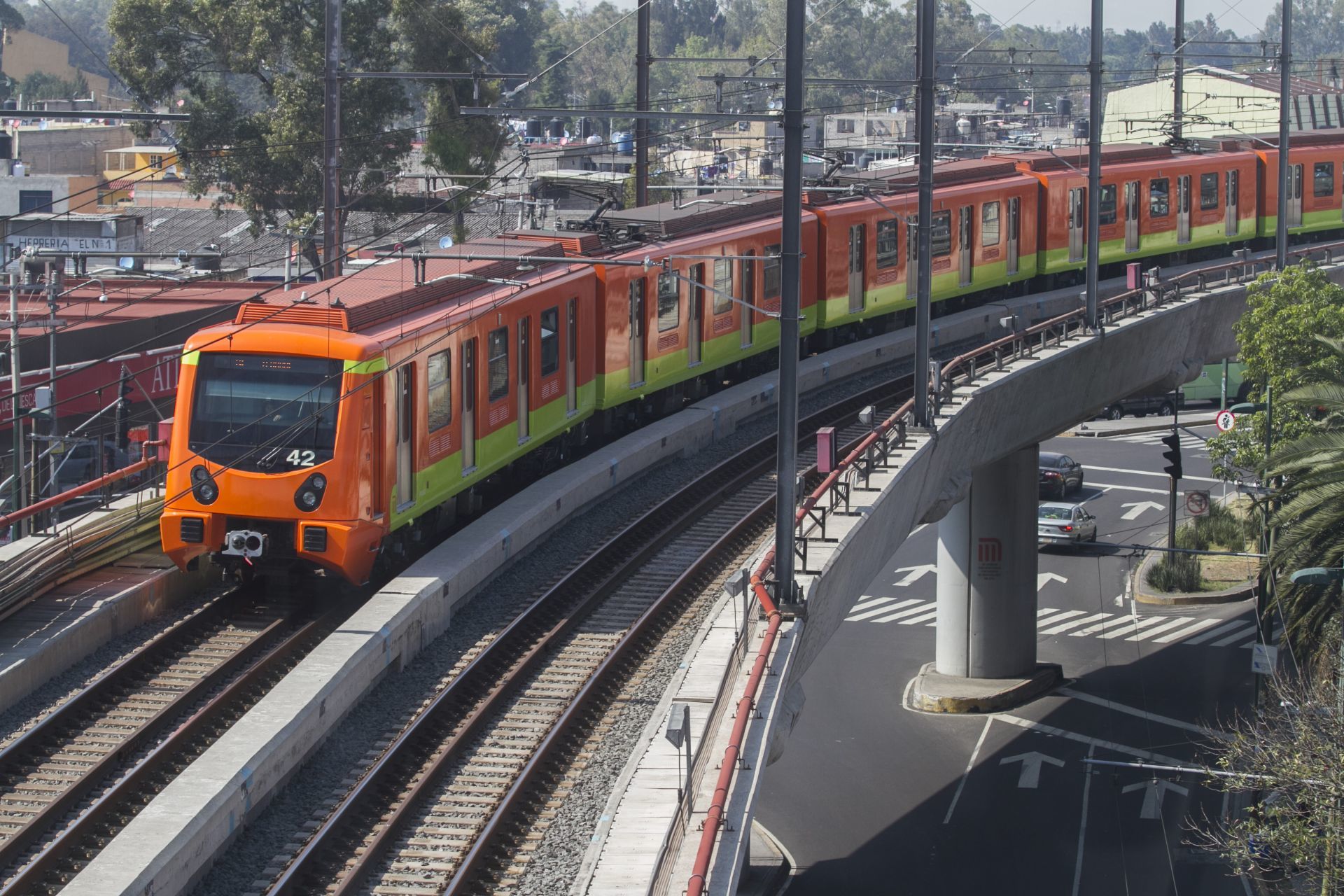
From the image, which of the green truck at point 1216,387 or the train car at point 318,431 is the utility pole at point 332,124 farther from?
the green truck at point 1216,387

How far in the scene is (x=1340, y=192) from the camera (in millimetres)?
46438

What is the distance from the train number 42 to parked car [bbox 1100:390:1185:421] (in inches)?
1793

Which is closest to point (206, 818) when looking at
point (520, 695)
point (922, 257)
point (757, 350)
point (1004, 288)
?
point (520, 695)

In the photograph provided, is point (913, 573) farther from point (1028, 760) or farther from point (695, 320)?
point (695, 320)

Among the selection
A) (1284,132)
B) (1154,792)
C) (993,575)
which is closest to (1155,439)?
→ (1284,132)

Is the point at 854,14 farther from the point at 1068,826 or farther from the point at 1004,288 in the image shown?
the point at 1068,826

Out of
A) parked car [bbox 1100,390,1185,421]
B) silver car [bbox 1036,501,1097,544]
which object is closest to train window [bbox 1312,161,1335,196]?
silver car [bbox 1036,501,1097,544]

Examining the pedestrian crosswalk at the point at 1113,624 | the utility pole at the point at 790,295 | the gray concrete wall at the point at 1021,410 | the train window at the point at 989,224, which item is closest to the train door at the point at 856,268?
the gray concrete wall at the point at 1021,410

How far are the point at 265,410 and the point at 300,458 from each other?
2.01 feet

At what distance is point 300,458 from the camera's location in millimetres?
16531

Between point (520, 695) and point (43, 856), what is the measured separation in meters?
4.67

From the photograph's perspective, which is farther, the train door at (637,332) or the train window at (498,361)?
the train door at (637,332)

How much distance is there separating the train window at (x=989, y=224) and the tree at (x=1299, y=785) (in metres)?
15.4

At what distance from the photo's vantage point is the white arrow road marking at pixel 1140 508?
153ft
